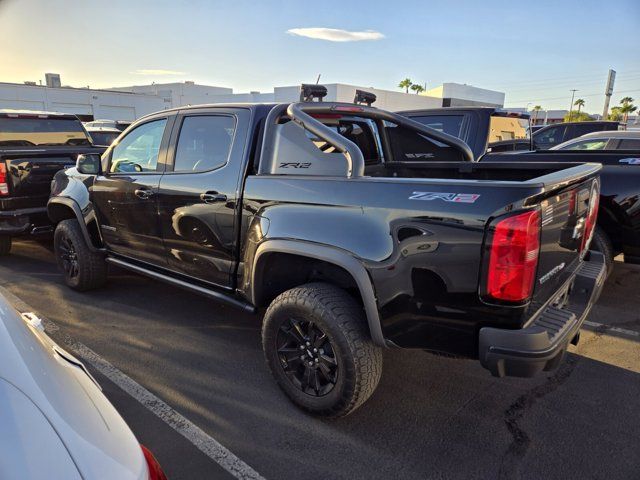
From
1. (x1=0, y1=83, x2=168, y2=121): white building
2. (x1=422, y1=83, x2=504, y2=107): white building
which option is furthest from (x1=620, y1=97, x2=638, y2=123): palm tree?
(x1=0, y1=83, x2=168, y2=121): white building

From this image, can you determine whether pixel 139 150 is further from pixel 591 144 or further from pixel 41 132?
pixel 591 144

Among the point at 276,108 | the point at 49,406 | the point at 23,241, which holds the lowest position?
the point at 23,241

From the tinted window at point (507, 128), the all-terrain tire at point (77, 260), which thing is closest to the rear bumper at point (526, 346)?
the all-terrain tire at point (77, 260)

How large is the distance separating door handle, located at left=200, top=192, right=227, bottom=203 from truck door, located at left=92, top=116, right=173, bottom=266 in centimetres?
65

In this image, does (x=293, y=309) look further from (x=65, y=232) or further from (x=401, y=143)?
(x=65, y=232)

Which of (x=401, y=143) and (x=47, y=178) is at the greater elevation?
(x=401, y=143)

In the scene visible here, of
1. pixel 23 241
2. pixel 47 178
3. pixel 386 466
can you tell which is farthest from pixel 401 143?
pixel 23 241

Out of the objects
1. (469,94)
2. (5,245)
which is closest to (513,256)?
(5,245)

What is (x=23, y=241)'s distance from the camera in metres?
7.37

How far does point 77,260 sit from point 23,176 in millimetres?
1705

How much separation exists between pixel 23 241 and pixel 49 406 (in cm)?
737

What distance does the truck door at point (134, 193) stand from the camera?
385cm

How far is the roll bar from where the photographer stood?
2.63 metres

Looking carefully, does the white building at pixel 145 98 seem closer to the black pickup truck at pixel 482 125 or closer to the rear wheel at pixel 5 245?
the black pickup truck at pixel 482 125
